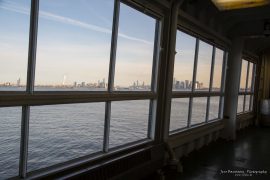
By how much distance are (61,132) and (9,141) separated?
2078 mm

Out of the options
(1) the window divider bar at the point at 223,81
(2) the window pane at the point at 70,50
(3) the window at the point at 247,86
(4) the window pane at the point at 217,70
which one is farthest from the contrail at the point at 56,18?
(3) the window at the point at 247,86

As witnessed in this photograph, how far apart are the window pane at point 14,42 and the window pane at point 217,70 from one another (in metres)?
4.47

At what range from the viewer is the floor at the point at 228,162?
3756 mm

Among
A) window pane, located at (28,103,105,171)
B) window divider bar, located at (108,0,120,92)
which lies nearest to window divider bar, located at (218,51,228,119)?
window pane, located at (28,103,105,171)

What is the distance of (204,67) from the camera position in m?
5.84

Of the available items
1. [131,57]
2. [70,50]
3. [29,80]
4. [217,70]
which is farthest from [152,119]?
[217,70]

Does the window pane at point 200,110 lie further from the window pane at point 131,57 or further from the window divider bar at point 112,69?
the window divider bar at point 112,69

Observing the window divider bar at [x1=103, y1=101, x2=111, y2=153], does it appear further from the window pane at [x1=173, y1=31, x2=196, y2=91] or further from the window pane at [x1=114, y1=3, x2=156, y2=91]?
the window pane at [x1=173, y1=31, x2=196, y2=91]

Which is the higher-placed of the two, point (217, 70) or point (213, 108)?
point (217, 70)

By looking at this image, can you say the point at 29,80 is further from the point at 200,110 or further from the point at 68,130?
the point at 200,110

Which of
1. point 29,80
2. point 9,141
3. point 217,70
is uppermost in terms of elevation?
point 217,70

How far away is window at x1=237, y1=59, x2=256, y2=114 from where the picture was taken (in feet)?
26.7

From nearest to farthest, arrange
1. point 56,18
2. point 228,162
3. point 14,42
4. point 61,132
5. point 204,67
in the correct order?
point 14,42 → point 56,18 → point 228,162 → point 61,132 → point 204,67

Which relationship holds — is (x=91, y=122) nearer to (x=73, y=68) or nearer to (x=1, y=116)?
(x=73, y=68)
